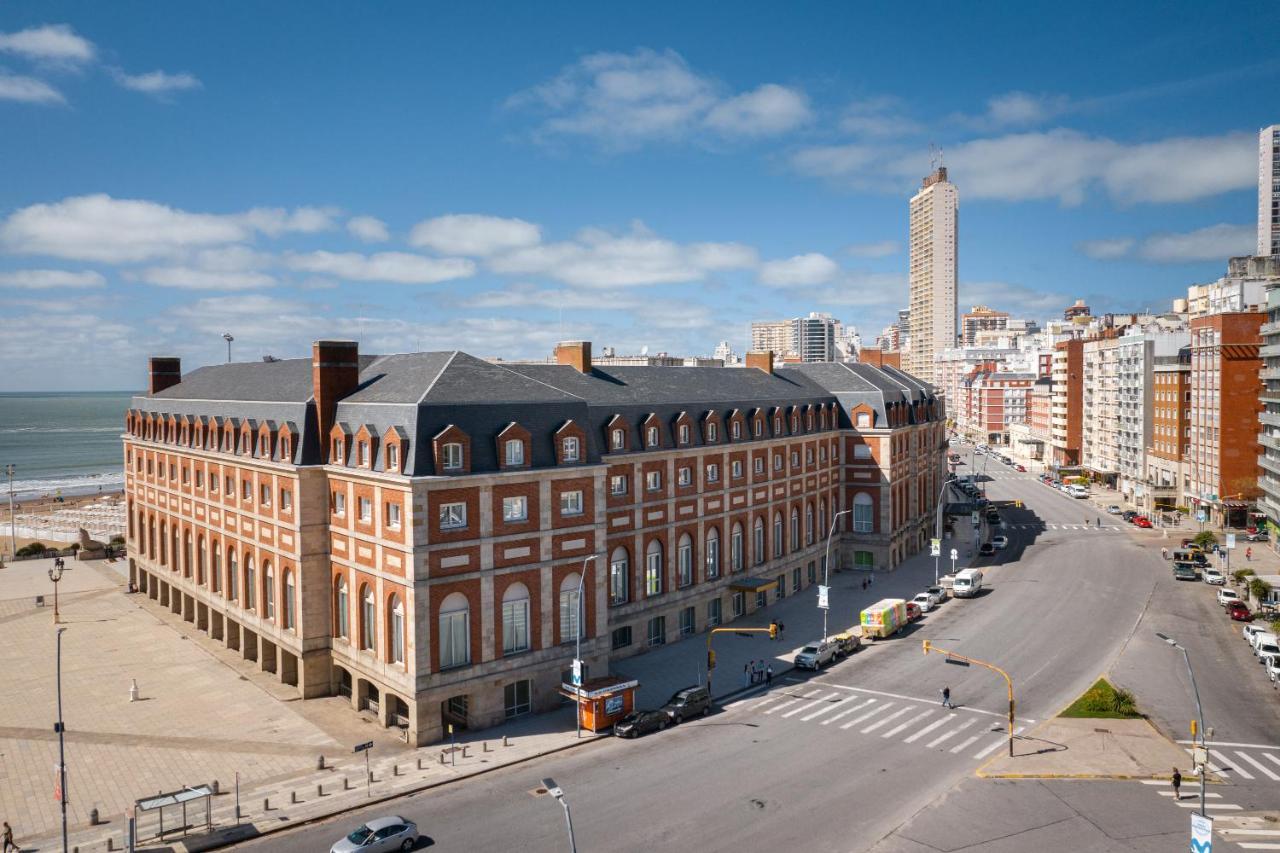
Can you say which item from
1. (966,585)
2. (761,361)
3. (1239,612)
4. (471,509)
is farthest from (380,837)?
(1239,612)

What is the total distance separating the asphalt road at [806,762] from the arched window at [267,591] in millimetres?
22698

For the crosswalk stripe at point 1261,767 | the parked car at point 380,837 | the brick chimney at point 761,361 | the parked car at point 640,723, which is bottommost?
the crosswalk stripe at point 1261,767

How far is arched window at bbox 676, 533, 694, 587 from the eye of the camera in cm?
6088

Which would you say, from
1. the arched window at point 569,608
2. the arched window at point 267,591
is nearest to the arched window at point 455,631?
the arched window at point 569,608

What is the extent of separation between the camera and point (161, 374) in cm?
7969

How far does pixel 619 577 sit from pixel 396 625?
16.5m

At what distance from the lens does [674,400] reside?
63.1 m

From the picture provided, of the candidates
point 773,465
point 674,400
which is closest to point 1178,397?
point 773,465

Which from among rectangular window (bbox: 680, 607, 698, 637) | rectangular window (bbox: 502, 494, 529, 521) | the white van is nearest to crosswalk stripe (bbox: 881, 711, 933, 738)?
rectangular window (bbox: 680, 607, 698, 637)

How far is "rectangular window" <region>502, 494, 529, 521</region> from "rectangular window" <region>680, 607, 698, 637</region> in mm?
19846

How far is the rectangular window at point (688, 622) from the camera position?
61.1 m

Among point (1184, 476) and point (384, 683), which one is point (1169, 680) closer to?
point (384, 683)

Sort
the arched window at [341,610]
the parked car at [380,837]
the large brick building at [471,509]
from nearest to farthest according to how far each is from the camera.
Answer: the parked car at [380,837]
the large brick building at [471,509]
the arched window at [341,610]

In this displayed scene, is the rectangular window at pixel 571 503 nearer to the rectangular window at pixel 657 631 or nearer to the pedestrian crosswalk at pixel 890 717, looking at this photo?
the rectangular window at pixel 657 631
